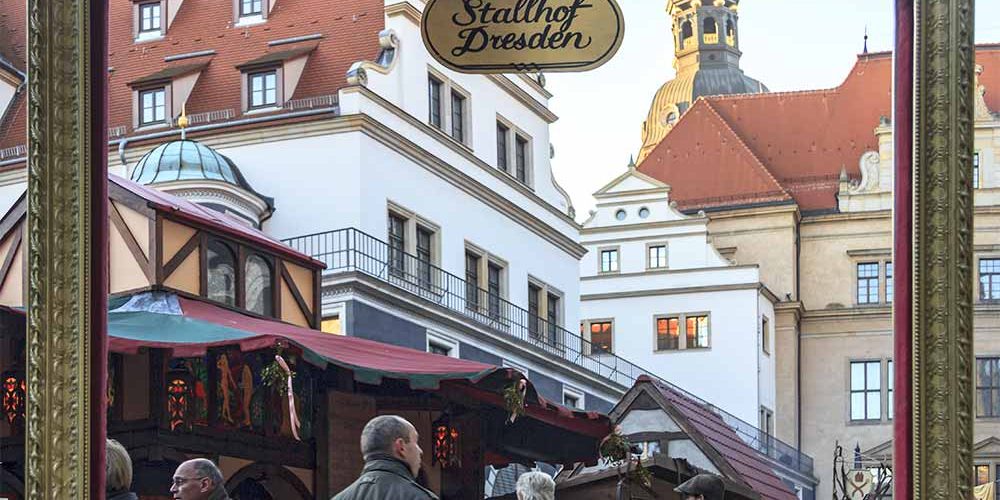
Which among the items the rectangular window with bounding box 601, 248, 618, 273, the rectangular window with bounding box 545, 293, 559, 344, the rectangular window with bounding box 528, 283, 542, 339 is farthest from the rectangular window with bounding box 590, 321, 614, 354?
the rectangular window with bounding box 545, 293, 559, 344

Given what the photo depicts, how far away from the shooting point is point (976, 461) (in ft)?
18.2

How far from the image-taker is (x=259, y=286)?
13.3 metres

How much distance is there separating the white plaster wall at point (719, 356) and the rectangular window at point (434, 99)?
3352mm

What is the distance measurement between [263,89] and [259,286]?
45.8ft

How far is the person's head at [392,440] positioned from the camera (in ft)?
17.0

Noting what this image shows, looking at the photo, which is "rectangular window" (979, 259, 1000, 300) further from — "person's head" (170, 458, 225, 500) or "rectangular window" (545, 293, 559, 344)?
"rectangular window" (545, 293, 559, 344)

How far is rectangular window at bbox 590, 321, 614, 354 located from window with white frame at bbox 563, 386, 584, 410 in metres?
0.57

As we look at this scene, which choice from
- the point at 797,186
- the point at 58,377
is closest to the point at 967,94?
the point at 58,377

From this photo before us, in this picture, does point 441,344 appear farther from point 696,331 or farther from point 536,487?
point 536,487

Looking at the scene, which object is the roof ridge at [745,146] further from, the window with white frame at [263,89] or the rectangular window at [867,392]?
the window with white frame at [263,89]

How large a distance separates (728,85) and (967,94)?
3.63m

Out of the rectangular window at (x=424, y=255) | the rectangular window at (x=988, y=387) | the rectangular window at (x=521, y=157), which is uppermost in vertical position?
the rectangular window at (x=521, y=157)

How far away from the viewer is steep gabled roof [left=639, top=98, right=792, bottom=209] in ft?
39.1

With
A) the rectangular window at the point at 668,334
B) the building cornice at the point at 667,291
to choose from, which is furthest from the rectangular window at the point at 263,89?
the rectangular window at the point at 668,334
